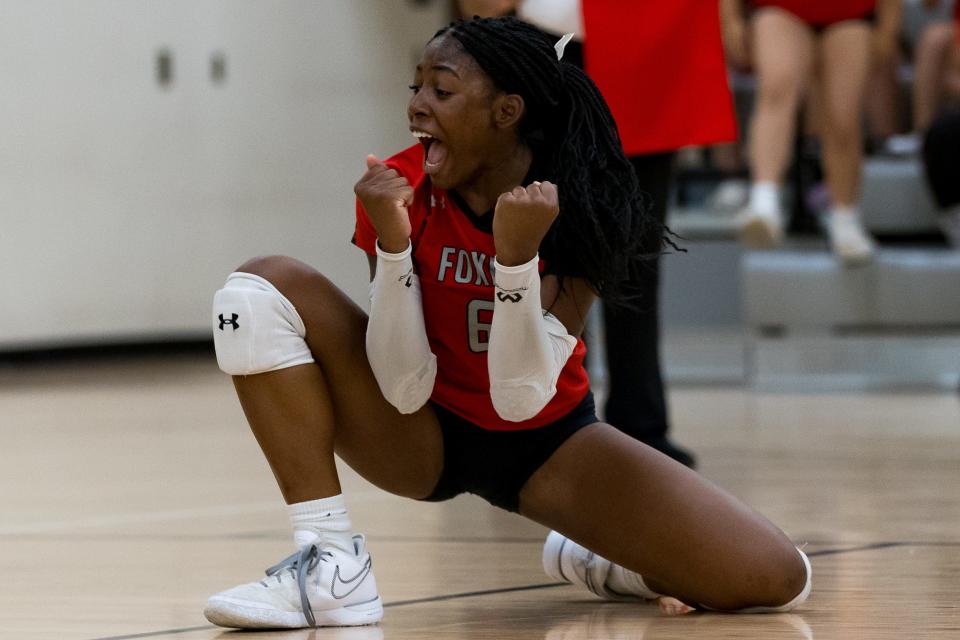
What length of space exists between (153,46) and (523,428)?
15.1 ft

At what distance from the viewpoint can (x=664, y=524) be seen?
6.45 feet

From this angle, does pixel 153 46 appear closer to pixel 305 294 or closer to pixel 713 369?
pixel 713 369

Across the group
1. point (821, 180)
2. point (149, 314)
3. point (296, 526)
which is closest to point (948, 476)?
point (296, 526)

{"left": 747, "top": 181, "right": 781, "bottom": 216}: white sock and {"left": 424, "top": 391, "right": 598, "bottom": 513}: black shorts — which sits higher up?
{"left": 424, "top": 391, "right": 598, "bottom": 513}: black shorts

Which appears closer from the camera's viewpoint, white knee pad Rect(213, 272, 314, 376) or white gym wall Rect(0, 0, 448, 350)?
white knee pad Rect(213, 272, 314, 376)

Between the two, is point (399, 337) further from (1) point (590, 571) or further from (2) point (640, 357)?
(2) point (640, 357)

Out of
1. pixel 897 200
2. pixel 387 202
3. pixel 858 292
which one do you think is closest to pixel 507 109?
pixel 387 202

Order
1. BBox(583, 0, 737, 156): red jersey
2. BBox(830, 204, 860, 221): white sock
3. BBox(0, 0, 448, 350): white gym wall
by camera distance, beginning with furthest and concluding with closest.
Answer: BBox(0, 0, 448, 350): white gym wall, BBox(830, 204, 860, 221): white sock, BBox(583, 0, 737, 156): red jersey

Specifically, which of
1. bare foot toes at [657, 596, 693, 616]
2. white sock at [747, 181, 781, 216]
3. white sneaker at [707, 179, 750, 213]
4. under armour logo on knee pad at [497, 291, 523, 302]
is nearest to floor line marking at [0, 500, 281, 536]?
bare foot toes at [657, 596, 693, 616]

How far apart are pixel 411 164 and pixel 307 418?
1.11ft

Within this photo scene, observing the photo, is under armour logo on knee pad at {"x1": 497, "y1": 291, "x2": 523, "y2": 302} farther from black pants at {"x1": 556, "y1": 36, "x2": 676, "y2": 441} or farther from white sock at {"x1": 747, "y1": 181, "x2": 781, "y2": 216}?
white sock at {"x1": 747, "y1": 181, "x2": 781, "y2": 216}

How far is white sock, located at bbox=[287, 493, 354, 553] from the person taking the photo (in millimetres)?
1916

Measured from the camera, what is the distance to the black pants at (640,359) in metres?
3.14

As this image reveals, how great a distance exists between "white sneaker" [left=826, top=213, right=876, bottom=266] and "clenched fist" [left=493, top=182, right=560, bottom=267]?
373cm
